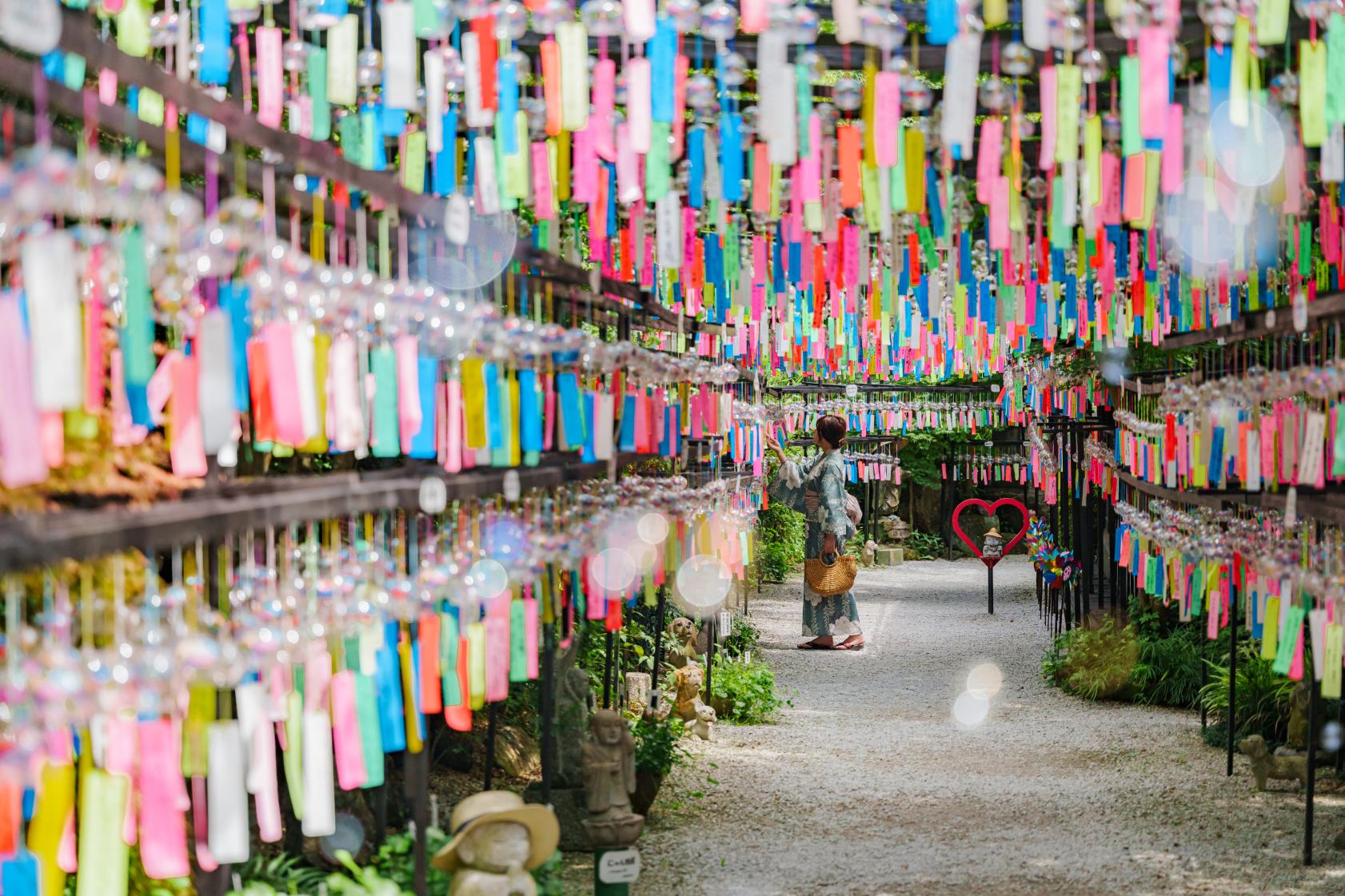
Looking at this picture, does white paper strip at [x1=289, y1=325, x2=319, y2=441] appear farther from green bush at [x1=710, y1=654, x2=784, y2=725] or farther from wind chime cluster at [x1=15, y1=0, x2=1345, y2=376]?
green bush at [x1=710, y1=654, x2=784, y2=725]

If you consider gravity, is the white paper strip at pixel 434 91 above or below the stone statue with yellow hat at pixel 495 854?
above

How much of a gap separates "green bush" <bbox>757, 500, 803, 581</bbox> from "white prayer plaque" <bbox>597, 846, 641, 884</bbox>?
1099 centimetres

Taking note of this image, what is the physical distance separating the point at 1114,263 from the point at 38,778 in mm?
4517

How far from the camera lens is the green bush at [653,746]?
17.6 feet

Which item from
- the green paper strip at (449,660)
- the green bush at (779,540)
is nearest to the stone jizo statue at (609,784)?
the green paper strip at (449,660)

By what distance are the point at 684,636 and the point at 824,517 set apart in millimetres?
1867

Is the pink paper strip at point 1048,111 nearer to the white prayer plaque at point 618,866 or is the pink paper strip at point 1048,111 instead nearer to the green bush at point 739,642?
the white prayer plaque at point 618,866

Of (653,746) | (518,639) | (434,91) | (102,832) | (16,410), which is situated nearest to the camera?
(16,410)

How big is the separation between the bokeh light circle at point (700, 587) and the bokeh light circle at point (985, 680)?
173 centimetres

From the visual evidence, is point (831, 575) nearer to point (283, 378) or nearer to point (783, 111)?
point (783, 111)

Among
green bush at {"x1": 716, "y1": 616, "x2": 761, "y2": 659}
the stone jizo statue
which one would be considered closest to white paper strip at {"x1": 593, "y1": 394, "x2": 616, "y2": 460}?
the stone jizo statue

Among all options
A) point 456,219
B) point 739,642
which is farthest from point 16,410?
point 739,642

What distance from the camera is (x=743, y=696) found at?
7750 mm

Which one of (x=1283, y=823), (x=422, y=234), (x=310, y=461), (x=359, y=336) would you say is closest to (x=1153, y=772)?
(x=1283, y=823)
